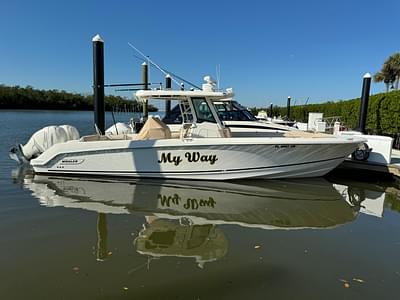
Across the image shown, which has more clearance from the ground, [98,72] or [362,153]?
[98,72]

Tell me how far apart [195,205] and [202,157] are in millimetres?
1538

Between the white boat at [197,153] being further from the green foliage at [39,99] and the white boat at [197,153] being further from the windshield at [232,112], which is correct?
the green foliage at [39,99]

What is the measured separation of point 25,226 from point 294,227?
12.6ft

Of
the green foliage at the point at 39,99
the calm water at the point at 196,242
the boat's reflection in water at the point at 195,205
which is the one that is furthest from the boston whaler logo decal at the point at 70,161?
the green foliage at the point at 39,99

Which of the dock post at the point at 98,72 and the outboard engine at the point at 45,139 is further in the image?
the dock post at the point at 98,72

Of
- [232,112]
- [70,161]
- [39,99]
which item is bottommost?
[70,161]

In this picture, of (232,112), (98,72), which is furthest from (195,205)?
(98,72)

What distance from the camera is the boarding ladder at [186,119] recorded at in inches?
282

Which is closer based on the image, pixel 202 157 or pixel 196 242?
pixel 196 242

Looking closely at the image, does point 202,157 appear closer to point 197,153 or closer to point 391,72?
point 197,153

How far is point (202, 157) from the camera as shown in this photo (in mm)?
6863

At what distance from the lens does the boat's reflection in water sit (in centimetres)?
399

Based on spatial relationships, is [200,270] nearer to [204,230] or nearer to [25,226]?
[204,230]

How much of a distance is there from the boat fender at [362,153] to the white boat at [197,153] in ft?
4.83
